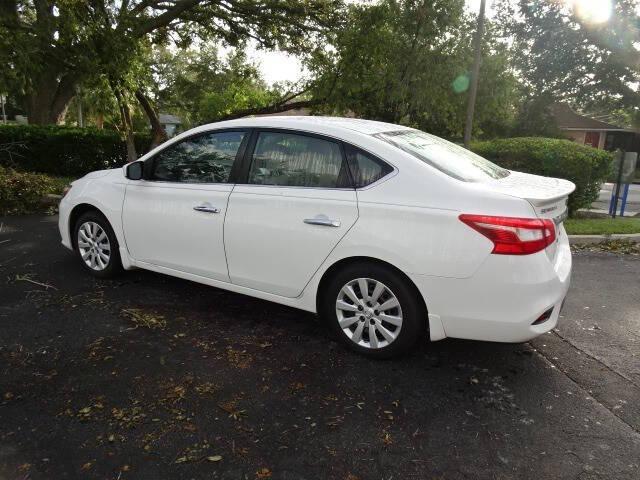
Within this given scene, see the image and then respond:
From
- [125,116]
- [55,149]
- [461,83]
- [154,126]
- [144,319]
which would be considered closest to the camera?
[144,319]

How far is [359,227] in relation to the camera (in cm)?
336

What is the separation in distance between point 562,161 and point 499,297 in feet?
22.0

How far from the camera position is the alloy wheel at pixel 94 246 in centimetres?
488

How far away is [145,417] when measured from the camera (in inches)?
110

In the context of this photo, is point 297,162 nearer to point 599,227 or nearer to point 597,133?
point 599,227

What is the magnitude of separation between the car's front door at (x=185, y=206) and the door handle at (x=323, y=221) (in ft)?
2.65

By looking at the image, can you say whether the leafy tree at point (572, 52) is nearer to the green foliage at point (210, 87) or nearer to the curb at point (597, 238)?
the green foliage at point (210, 87)

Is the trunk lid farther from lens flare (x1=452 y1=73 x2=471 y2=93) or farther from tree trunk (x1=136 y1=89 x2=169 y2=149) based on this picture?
tree trunk (x1=136 y1=89 x2=169 y2=149)

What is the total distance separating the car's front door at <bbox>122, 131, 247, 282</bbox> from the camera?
404cm

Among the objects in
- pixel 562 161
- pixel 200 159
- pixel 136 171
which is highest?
pixel 562 161

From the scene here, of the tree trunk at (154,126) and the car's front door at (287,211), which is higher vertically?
the tree trunk at (154,126)

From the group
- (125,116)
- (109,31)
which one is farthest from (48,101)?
(109,31)

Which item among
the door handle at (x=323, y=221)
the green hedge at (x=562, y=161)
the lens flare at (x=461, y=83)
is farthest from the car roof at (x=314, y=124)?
the lens flare at (x=461, y=83)

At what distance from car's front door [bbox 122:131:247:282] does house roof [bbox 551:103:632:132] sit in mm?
42676
